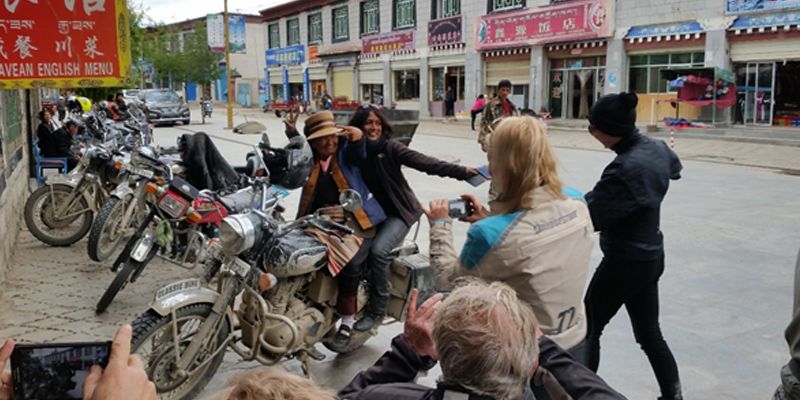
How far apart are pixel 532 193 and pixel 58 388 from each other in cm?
170

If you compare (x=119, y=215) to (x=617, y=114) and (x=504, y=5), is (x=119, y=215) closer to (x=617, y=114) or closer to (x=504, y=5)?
(x=617, y=114)

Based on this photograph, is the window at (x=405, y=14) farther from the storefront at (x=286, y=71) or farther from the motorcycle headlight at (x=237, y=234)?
the motorcycle headlight at (x=237, y=234)

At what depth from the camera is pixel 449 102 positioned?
33.1m

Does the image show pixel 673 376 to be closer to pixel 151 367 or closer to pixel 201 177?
pixel 151 367

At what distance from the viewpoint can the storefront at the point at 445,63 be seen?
32.5 m

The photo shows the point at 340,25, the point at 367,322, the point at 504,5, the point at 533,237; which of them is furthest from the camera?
the point at 340,25

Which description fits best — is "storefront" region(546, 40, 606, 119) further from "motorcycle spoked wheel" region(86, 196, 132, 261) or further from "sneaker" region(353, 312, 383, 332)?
"sneaker" region(353, 312, 383, 332)

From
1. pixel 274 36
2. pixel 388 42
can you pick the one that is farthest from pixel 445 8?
pixel 274 36

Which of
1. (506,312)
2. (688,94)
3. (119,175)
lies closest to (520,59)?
(688,94)

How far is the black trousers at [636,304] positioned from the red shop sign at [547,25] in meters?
22.9

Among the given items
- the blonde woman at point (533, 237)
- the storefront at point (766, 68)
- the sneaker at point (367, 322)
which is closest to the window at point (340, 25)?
the storefront at point (766, 68)

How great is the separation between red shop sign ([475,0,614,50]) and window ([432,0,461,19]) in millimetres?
2000

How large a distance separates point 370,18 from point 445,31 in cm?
769

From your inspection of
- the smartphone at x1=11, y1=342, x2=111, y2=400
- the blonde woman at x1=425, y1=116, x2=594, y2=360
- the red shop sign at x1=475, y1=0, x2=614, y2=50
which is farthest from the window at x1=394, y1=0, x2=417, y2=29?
the smartphone at x1=11, y1=342, x2=111, y2=400
